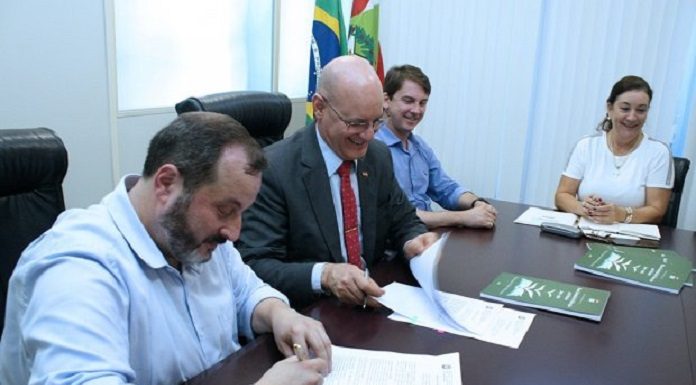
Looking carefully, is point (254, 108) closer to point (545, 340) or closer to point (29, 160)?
point (29, 160)

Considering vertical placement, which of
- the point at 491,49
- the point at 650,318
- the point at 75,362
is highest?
the point at 491,49

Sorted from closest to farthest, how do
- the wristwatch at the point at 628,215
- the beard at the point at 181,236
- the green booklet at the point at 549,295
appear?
the beard at the point at 181,236 → the green booklet at the point at 549,295 → the wristwatch at the point at 628,215

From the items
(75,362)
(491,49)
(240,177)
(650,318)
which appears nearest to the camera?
(75,362)

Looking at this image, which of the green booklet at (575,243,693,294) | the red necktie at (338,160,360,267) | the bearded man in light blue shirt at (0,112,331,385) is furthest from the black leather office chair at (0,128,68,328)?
the green booklet at (575,243,693,294)

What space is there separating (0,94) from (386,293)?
5.79 ft

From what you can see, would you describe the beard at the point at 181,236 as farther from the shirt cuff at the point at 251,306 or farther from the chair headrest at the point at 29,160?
the chair headrest at the point at 29,160

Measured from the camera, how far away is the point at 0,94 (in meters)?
2.26

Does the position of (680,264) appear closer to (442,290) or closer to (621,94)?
(442,290)

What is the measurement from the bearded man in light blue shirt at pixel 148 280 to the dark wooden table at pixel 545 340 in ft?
0.33

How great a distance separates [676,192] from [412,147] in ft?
4.19

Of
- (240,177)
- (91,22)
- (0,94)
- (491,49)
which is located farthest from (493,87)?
(240,177)

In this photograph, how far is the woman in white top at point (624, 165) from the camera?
2650 millimetres

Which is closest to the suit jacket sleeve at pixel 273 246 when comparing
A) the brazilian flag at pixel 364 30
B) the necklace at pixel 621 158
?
the necklace at pixel 621 158

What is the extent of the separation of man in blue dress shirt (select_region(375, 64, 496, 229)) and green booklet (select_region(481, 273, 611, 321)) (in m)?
0.81
